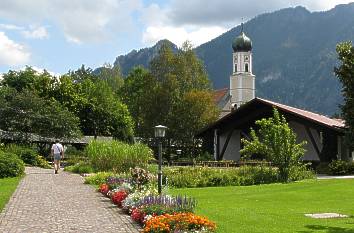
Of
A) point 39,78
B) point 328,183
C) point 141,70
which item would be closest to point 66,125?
point 39,78

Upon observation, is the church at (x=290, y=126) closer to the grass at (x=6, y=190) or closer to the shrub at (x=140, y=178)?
the grass at (x=6, y=190)

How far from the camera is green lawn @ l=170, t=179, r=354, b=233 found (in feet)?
35.7

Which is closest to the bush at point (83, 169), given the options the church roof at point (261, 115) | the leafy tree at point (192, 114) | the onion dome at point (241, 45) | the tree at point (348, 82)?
the church roof at point (261, 115)

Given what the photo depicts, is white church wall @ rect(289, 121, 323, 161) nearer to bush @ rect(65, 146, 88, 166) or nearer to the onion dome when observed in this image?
bush @ rect(65, 146, 88, 166)

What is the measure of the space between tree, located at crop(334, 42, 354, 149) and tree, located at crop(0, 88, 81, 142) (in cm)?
2110

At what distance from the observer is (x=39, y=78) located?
57.4 meters

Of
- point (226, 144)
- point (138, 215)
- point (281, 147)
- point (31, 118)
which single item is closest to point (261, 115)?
point (226, 144)

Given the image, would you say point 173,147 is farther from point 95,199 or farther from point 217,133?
point 95,199

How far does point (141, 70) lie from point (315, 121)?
39930 millimetres

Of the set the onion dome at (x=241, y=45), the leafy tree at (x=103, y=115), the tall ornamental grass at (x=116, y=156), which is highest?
the onion dome at (x=241, y=45)

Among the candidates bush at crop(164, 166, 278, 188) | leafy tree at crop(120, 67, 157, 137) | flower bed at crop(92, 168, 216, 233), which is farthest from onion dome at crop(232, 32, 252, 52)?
flower bed at crop(92, 168, 216, 233)

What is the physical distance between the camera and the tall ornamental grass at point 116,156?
1041 inches

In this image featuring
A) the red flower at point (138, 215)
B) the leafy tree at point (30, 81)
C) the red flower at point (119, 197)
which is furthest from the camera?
the leafy tree at point (30, 81)

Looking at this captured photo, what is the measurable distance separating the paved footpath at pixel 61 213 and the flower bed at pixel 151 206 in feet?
0.87
